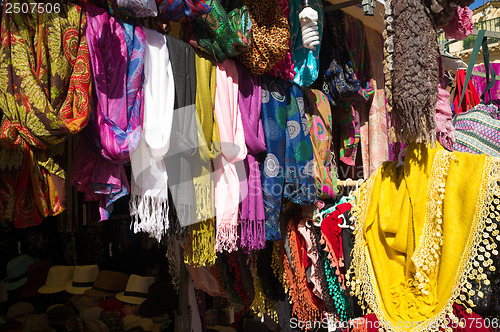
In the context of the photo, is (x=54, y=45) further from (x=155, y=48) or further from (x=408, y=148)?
(x=408, y=148)

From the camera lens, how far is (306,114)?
2.85 meters

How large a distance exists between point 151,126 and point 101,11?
50 cm

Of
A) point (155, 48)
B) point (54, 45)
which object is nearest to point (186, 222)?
point (155, 48)

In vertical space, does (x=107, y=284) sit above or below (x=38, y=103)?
below

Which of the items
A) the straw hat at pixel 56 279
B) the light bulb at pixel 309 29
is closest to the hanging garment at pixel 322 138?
the light bulb at pixel 309 29

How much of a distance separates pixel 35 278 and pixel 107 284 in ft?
2.04

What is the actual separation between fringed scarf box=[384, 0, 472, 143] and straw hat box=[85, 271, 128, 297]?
2.90 metres

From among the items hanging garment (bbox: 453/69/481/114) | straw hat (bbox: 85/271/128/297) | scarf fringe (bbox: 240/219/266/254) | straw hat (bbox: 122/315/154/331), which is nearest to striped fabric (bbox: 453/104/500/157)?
hanging garment (bbox: 453/69/481/114)

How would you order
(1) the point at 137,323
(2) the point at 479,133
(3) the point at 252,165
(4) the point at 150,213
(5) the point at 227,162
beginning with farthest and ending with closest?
(1) the point at 137,323 → (2) the point at 479,133 → (3) the point at 252,165 → (5) the point at 227,162 → (4) the point at 150,213

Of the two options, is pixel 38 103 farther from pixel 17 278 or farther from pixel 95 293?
pixel 17 278

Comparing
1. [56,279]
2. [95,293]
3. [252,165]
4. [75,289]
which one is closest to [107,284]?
[95,293]

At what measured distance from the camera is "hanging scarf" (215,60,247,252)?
7.29ft

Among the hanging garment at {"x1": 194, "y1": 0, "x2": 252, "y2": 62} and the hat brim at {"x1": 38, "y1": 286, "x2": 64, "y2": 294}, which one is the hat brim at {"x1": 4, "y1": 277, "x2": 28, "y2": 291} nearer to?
the hat brim at {"x1": 38, "y1": 286, "x2": 64, "y2": 294}

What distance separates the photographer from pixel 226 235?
7.32 ft
